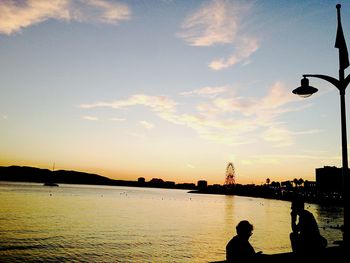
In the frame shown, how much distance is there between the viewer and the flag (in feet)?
29.4

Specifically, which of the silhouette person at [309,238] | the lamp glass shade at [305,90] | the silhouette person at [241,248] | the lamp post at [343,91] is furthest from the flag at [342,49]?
the silhouette person at [241,248]

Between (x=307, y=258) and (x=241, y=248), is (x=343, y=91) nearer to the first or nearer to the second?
(x=307, y=258)

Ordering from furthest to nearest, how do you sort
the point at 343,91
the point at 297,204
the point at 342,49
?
the point at 297,204, the point at 342,49, the point at 343,91

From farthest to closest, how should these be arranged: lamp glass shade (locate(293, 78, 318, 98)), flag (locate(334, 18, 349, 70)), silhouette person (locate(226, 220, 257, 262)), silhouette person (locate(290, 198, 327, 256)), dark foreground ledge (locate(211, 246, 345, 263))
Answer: lamp glass shade (locate(293, 78, 318, 98))
dark foreground ledge (locate(211, 246, 345, 263))
silhouette person (locate(290, 198, 327, 256))
flag (locate(334, 18, 349, 70))
silhouette person (locate(226, 220, 257, 262))

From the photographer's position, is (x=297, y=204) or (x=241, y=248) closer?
(x=241, y=248)

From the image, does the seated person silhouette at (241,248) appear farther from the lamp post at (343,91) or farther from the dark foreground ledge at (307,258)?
the lamp post at (343,91)

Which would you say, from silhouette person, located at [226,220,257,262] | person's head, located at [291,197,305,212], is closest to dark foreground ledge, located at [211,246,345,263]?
person's head, located at [291,197,305,212]

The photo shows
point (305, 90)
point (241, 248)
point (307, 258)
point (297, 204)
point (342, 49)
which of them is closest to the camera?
point (241, 248)

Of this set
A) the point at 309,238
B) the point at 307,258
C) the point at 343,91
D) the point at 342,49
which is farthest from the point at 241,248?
the point at 342,49

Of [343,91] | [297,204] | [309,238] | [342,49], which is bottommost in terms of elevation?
[309,238]

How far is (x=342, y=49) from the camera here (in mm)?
9031

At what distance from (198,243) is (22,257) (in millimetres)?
22113

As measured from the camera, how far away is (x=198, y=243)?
44.1 meters

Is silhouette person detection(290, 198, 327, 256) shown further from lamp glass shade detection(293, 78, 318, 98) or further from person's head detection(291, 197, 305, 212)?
lamp glass shade detection(293, 78, 318, 98)
